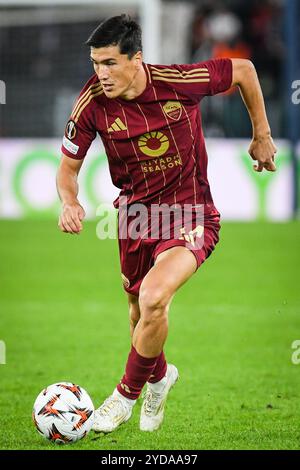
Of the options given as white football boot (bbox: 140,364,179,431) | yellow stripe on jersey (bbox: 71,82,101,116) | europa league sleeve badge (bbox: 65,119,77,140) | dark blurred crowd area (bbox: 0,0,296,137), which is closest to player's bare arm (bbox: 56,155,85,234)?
europa league sleeve badge (bbox: 65,119,77,140)

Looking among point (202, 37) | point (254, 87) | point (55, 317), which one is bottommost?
point (55, 317)

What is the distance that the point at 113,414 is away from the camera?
215 inches

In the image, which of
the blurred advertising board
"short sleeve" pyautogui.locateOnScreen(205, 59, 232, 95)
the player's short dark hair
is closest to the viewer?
the player's short dark hair

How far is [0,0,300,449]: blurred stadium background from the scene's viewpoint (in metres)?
6.48

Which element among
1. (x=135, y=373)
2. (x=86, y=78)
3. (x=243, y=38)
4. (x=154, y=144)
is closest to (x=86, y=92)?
(x=154, y=144)

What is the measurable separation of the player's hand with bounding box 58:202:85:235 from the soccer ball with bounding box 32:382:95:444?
0.89 m

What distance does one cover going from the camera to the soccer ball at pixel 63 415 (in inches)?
208

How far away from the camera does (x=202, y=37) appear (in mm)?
19672

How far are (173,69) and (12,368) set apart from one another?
9.26 ft

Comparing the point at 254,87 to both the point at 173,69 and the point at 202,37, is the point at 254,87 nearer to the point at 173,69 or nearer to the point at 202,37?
the point at 173,69

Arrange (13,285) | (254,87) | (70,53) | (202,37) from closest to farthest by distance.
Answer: (254,87) < (13,285) < (70,53) < (202,37)

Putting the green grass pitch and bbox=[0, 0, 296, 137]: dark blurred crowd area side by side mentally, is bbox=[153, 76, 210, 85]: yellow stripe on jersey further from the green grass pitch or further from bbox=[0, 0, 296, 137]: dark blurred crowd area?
bbox=[0, 0, 296, 137]: dark blurred crowd area

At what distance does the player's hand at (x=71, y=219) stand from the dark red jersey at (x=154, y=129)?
41 cm

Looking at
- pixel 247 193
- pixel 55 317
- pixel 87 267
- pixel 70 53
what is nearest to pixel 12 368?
pixel 55 317
